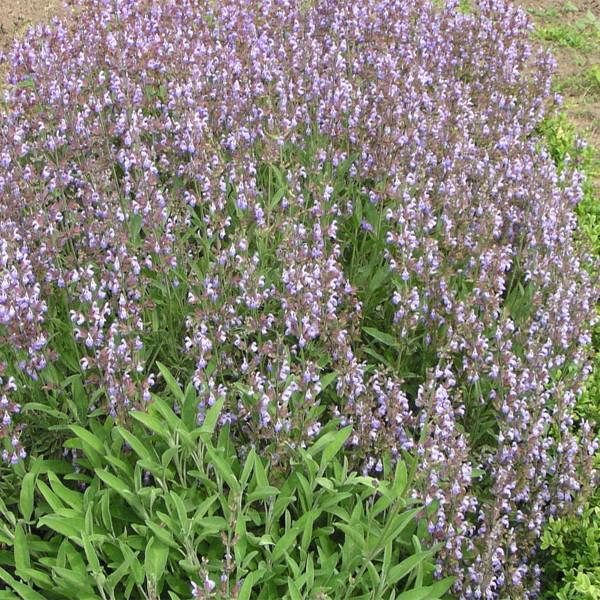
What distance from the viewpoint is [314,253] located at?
390 cm

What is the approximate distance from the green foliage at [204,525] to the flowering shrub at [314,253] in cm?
16

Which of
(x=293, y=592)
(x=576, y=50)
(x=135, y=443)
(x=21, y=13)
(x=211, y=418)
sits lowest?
(x=293, y=592)

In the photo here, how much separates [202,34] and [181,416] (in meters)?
3.30

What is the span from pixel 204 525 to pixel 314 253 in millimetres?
1484

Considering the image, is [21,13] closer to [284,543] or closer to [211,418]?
[211,418]

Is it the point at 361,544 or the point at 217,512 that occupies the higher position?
the point at 361,544

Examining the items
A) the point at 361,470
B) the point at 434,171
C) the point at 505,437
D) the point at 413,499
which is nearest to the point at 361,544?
the point at 413,499

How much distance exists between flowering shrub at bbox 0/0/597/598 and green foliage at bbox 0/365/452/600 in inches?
6.2

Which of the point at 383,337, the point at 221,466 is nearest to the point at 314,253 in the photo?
the point at 383,337

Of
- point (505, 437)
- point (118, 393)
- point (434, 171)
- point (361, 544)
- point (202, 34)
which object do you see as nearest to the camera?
point (361, 544)

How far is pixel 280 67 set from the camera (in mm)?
5227

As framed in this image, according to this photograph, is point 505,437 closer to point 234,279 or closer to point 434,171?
point 234,279

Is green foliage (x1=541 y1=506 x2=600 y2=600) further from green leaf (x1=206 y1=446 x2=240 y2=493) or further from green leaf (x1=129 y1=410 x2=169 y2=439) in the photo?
green leaf (x1=129 y1=410 x2=169 y2=439)

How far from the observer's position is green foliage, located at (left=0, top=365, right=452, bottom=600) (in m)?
2.84
